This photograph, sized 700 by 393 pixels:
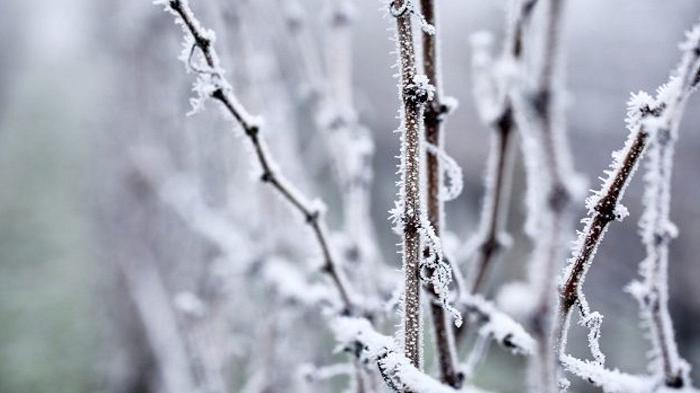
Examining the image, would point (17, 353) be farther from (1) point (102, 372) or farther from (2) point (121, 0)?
(2) point (121, 0)

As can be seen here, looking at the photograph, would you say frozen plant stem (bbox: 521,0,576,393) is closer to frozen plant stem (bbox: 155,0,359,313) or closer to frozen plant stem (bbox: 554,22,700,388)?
frozen plant stem (bbox: 554,22,700,388)

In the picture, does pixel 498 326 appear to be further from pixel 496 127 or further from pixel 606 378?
pixel 496 127

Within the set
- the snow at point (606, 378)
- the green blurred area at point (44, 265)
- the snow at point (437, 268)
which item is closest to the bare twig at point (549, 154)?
the snow at point (606, 378)

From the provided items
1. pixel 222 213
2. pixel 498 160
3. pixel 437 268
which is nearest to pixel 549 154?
pixel 498 160

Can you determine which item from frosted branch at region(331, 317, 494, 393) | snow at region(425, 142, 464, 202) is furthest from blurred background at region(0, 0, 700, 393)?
snow at region(425, 142, 464, 202)

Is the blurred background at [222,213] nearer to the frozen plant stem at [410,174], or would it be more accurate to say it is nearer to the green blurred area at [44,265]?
the green blurred area at [44,265]
